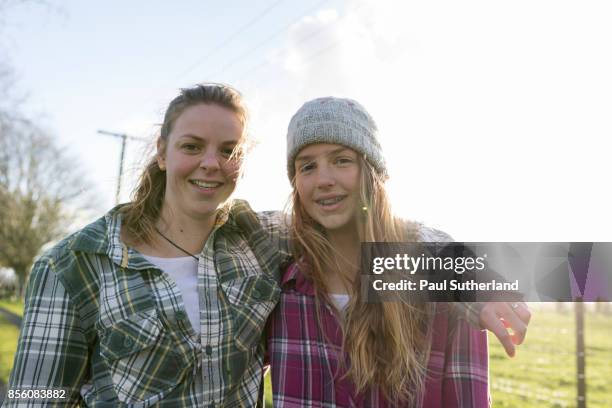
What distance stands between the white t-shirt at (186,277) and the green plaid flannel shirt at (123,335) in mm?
40

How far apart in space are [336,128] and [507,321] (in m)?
1.07

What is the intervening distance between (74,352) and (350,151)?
1417 mm

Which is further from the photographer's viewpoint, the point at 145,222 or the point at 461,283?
the point at 145,222

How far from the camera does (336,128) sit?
7.51 feet

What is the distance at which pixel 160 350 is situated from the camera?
198 cm

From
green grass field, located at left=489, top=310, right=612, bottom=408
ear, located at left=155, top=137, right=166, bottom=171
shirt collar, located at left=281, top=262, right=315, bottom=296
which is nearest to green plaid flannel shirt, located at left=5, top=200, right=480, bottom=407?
shirt collar, located at left=281, top=262, right=315, bottom=296

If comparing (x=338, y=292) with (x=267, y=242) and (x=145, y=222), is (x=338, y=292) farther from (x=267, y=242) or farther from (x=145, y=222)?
(x=145, y=222)

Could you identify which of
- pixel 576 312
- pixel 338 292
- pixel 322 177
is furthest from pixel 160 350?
pixel 576 312

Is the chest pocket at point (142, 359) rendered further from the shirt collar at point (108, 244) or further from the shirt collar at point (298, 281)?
the shirt collar at point (298, 281)

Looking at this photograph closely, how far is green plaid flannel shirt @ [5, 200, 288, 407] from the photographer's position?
1920mm

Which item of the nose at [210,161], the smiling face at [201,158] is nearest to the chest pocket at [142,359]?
the smiling face at [201,158]

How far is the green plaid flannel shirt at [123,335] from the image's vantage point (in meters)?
1.92

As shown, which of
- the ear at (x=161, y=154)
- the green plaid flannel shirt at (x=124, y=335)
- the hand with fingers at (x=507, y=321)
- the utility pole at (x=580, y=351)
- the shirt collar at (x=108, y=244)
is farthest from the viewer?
the utility pole at (x=580, y=351)

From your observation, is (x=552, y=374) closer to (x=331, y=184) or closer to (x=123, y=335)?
(x=331, y=184)
